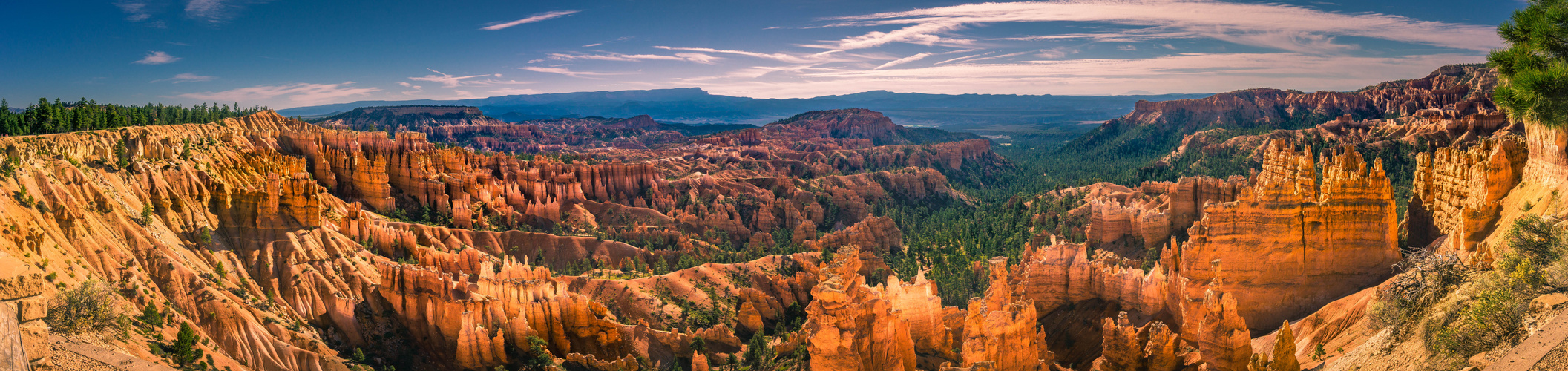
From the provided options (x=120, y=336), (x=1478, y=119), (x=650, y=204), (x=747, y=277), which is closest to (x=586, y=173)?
(x=650, y=204)

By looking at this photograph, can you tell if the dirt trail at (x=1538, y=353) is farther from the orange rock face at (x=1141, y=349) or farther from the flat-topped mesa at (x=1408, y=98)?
the flat-topped mesa at (x=1408, y=98)

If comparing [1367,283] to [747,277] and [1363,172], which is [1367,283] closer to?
[1363,172]

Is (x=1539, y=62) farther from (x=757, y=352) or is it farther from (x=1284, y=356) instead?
(x=757, y=352)

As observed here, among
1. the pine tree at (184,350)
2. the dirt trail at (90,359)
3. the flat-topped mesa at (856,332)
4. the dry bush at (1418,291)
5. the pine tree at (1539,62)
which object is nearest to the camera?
the dry bush at (1418,291)

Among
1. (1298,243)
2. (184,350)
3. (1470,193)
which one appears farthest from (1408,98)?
(184,350)

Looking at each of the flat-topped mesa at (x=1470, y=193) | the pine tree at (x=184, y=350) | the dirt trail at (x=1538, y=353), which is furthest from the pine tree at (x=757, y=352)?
the dirt trail at (x=1538, y=353)
